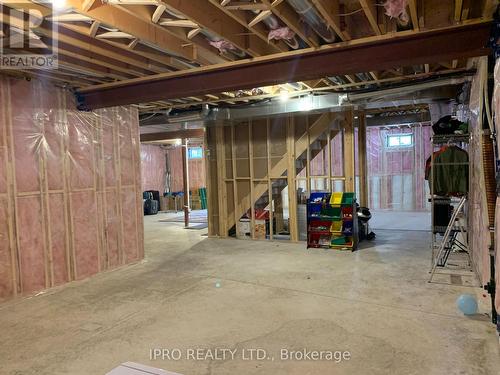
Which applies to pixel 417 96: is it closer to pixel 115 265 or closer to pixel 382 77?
pixel 382 77

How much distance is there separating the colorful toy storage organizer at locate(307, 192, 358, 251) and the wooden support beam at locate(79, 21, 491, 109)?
312 cm

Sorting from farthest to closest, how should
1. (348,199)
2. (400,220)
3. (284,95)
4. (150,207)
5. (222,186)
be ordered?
(150,207) < (400,220) < (222,186) < (348,199) < (284,95)

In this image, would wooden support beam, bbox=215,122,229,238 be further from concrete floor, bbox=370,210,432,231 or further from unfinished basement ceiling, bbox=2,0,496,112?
unfinished basement ceiling, bbox=2,0,496,112

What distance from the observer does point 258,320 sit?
→ 3475mm

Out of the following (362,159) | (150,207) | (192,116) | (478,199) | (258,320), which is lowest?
(258,320)

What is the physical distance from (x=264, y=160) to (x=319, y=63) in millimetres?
3994

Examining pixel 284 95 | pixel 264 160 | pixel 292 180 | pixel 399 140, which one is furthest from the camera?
pixel 399 140

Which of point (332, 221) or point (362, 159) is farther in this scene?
point (362, 159)

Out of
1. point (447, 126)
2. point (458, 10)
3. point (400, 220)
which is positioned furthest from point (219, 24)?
point (400, 220)

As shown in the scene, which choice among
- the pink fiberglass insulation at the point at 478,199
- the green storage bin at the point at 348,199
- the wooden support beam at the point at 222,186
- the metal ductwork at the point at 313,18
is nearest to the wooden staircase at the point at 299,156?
the wooden support beam at the point at 222,186

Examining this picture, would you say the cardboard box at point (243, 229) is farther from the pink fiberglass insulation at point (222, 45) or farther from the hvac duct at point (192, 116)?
the pink fiberglass insulation at point (222, 45)

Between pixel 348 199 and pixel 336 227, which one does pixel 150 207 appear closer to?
pixel 336 227

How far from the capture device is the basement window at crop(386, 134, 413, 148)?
1145cm

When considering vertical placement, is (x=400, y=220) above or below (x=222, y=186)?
below
